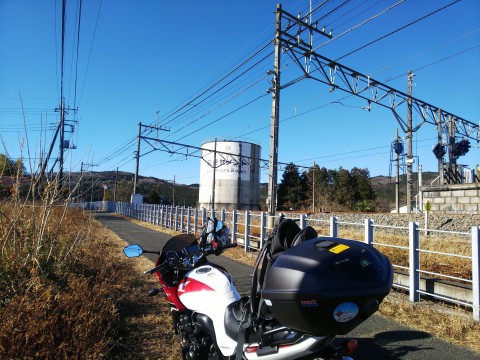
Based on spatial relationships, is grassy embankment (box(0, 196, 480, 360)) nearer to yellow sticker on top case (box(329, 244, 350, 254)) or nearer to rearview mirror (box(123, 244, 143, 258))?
rearview mirror (box(123, 244, 143, 258))

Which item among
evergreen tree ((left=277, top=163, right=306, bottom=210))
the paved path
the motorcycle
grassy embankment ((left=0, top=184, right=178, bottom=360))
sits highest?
evergreen tree ((left=277, top=163, right=306, bottom=210))

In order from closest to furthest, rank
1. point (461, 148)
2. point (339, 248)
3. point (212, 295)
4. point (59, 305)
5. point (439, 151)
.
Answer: point (339, 248) → point (212, 295) → point (59, 305) → point (439, 151) → point (461, 148)

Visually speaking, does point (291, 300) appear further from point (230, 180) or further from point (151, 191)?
point (151, 191)

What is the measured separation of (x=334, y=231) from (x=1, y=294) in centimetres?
558

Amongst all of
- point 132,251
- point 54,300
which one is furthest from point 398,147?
point 54,300

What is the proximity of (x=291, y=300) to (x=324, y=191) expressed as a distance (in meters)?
50.9

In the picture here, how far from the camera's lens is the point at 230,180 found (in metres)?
45.2

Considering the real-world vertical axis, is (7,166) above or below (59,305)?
above

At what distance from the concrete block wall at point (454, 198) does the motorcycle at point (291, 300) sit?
1591cm

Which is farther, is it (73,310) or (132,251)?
(73,310)

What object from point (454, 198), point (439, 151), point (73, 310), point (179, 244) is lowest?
point (73, 310)

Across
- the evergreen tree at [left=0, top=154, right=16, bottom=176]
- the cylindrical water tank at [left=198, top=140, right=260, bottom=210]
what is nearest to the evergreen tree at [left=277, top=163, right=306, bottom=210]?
the cylindrical water tank at [left=198, top=140, right=260, bottom=210]

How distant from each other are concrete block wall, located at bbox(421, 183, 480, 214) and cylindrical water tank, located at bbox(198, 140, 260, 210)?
27.9 metres

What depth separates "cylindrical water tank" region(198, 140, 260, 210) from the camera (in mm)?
44906
